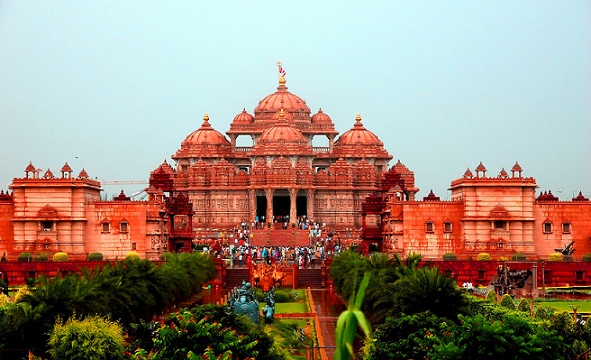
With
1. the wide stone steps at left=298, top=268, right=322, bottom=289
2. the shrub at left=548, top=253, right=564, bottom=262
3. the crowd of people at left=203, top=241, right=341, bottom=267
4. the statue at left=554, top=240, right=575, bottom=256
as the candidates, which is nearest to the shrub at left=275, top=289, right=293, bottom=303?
the wide stone steps at left=298, top=268, right=322, bottom=289

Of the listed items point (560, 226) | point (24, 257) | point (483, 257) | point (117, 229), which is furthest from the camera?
point (117, 229)

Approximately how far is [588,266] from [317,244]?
89.4ft

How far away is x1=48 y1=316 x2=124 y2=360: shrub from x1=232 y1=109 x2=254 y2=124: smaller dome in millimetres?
81229

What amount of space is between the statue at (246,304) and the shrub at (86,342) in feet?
17.0

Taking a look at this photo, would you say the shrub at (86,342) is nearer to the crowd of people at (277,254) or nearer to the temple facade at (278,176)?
the crowd of people at (277,254)

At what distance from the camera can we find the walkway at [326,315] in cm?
3694

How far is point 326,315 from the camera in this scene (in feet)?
161

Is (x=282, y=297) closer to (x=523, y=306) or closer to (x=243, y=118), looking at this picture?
(x=523, y=306)

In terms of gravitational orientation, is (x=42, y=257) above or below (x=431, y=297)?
above

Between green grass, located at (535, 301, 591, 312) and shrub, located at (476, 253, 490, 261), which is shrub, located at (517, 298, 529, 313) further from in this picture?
shrub, located at (476, 253, 490, 261)

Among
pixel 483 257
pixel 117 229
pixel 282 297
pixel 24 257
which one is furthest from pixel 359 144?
pixel 282 297

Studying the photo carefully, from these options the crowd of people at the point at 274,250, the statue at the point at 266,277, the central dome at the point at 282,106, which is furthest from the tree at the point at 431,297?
the central dome at the point at 282,106

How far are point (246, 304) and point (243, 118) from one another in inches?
3033

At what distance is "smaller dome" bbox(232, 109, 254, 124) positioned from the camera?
113 m
